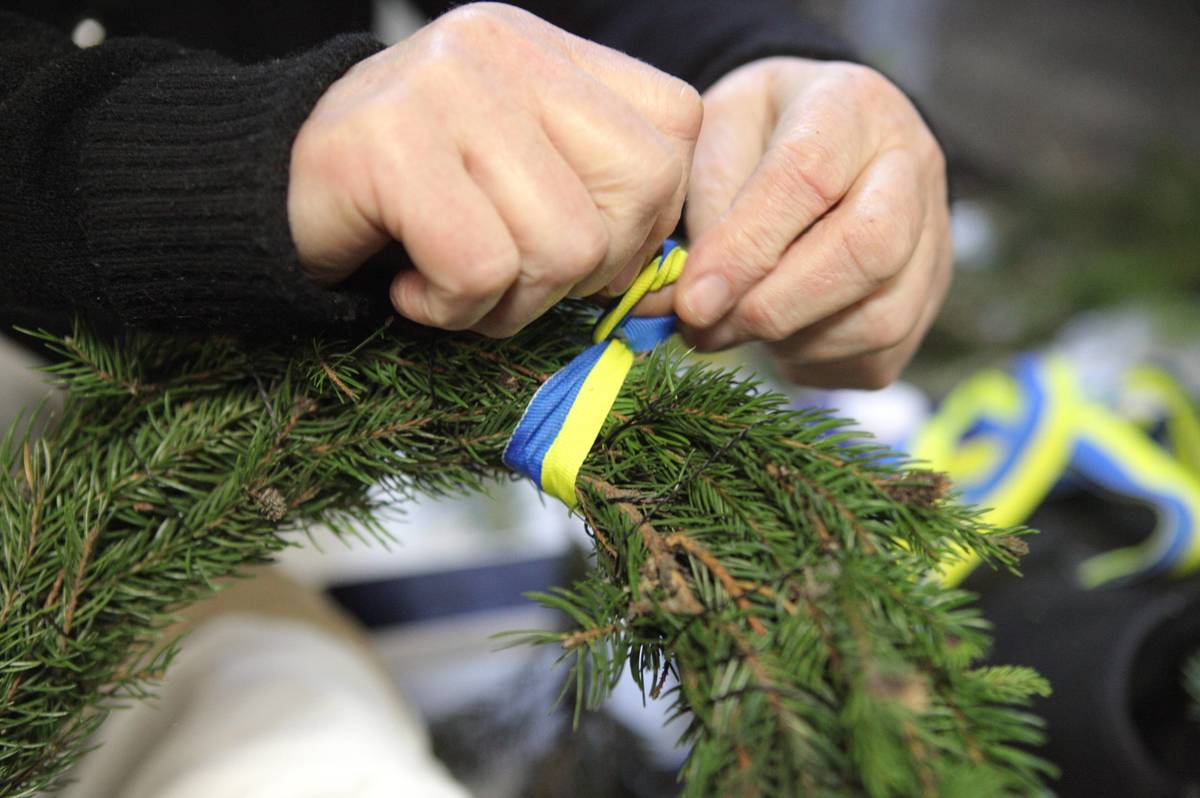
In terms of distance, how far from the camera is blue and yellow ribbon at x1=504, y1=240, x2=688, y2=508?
46cm

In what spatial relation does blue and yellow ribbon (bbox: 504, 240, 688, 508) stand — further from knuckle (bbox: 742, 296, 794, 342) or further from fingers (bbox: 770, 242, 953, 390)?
fingers (bbox: 770, 242, 953, 390)

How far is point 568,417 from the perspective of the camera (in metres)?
0.46

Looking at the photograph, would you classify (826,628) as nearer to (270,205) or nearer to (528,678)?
(270,205)

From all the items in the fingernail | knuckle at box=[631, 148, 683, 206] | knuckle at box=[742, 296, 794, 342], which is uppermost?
knuckle at box=[631, 148, 683, 206]

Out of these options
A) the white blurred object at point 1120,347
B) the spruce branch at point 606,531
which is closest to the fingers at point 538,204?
the spruce branch at point 606,531

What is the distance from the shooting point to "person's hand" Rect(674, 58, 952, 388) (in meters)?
0.54

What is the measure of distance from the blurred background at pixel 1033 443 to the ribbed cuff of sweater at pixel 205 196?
162 millimetres

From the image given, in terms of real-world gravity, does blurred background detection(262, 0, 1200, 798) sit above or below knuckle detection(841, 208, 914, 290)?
below

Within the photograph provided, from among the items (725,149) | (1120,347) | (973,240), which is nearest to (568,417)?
(725,149)

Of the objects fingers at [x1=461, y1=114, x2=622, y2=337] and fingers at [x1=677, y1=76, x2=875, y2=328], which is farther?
fingers at [x1=677, y1=76, x2=875, y2=328]

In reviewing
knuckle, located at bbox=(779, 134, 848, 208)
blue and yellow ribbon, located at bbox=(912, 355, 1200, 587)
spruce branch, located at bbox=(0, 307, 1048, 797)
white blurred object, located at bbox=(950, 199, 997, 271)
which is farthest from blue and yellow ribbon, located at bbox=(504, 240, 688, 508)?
white blurred object, located at bbox=(950, 199, 997, 271)

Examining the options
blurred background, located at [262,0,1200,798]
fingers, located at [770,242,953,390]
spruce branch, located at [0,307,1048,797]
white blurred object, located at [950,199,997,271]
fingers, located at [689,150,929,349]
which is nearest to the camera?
spruce branch, located at [0,307,1048,797]

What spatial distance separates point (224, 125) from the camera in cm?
42

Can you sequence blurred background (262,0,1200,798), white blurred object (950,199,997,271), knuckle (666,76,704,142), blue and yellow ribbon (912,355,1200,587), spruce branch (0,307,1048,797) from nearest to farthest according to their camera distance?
spruce branch (0,307,1048,797) < knuckle (666,76,704,142) < blurred background (262,0,1200,798) < blue and yellow ribbon (912,355,1200,587) < white blurred object (950,199,997,271)
